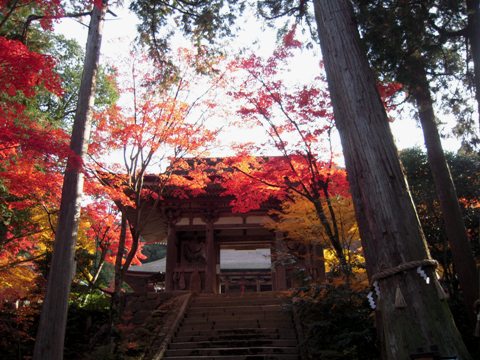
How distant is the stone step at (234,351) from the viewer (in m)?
7.54

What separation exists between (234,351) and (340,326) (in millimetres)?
2202

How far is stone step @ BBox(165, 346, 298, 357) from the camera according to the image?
297 inches

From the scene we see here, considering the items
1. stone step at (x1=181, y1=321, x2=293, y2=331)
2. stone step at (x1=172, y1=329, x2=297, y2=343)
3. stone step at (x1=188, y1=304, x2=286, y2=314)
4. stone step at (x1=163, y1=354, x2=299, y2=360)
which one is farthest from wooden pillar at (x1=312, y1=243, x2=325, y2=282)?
stone step at (x1=163, y1=354, x2=299, y2=360)

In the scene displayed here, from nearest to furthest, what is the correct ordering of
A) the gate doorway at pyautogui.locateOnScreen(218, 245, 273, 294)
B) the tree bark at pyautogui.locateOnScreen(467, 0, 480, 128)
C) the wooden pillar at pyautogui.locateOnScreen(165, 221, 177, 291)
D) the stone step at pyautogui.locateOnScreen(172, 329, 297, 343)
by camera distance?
1. the tree bark at pyautogui.locateOnScreen(467, 0, 480, 128)
2. the stone step at pyautogui.locateOnScreen(172, 329, 297, 343)
3. the wooden pillar at pyautogui.locateOnScreen(165, 221, 177, 291)
4. the gate doorway at pyautogui.locateOnScreen(218, 245, 273, 294)

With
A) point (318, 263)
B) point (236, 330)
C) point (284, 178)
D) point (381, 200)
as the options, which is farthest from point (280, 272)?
point (381, 200)

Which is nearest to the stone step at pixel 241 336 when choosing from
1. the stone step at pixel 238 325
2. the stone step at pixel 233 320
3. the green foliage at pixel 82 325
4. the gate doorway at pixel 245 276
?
the stone step at pixel 238 325

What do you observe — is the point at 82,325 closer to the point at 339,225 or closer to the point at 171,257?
the point at 171,257

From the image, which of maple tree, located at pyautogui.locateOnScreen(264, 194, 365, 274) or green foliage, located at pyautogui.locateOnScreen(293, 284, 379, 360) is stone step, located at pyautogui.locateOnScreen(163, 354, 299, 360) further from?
maple tree, located at pyautogui.locateOnScreen(264, 194, 365, 274)

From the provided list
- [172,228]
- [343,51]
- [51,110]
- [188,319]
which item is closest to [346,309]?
[188,319]

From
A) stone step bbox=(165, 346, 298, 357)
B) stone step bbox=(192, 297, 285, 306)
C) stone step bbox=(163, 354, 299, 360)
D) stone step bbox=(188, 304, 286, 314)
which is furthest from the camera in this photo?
stone step bbox=(192, 297, 285, 306)

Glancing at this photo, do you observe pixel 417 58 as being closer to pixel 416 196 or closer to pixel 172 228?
pixel 416 196

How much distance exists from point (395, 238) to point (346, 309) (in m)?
4.59

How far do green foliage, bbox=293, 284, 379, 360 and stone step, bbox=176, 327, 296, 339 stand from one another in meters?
0.48

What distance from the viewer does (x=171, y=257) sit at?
46.9 ft
